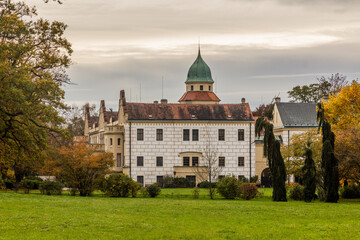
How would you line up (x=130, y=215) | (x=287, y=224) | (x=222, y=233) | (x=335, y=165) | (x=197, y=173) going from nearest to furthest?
1. (x=222, y=233)
2. (x=287, y=224)
3. (x=130, y=215)
4. (x=335, y=165)
5. (x=197, y=173)

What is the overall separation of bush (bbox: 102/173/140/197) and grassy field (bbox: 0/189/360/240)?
14094 millimetres

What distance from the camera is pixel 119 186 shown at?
41.9 m

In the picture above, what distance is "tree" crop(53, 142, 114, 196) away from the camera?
43.2 metres

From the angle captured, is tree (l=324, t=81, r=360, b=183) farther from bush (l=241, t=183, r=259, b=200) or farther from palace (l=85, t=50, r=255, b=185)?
palace (l=85, t=50, r=255, b=185)

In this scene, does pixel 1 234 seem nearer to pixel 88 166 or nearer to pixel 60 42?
pixel 60 42

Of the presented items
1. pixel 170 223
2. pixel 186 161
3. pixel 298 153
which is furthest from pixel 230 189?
pixel 186 161

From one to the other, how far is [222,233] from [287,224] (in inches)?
139

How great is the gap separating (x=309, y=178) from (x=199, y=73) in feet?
184

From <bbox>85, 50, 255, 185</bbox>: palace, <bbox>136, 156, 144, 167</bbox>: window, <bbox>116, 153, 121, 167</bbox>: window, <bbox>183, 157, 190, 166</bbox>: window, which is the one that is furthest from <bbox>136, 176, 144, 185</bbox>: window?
<bbox>183, 157, 190, 166</bbox>: window

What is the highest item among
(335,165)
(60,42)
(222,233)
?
(60,42)

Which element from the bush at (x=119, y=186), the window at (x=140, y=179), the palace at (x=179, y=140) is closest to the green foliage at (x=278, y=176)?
the bush at (x=119, y=186)

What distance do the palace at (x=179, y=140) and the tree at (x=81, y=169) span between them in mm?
22473

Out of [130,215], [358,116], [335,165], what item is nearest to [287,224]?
[130,215]

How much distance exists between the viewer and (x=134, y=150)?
2643 inches
